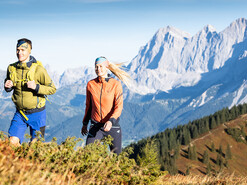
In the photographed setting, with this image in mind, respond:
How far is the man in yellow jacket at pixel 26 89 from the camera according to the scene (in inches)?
355

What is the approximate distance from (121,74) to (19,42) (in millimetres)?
3339

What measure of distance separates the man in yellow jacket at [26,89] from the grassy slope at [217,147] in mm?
133702

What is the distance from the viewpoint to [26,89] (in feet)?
30.3

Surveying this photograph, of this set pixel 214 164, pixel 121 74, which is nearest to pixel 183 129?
pixel 214 164

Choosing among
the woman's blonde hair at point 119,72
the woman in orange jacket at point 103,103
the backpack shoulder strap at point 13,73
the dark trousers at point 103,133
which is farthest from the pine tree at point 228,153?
the backpack shoulder strap at point 13,73

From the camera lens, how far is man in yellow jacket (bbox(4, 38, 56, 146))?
355 inches

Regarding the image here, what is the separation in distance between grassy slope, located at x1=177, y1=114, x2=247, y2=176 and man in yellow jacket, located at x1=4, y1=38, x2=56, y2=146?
439ft

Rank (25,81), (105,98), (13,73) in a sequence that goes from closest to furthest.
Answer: (25,81) < (13,73) < (105,98)

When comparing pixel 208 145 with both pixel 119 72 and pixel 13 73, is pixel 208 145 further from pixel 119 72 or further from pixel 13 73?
pixel 13 73

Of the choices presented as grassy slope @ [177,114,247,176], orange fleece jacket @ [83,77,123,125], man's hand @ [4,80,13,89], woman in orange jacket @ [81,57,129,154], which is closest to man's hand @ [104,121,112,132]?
woman in orange jacket @ [81,57,129,154]

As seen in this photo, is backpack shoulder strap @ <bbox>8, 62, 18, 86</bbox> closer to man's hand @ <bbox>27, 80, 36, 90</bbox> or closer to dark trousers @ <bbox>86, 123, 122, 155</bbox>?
man's hand @ <bbox>27, 80, 36, 90</bbox>

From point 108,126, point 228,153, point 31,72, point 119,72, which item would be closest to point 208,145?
point 228,153

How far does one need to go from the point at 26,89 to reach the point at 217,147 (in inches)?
6536

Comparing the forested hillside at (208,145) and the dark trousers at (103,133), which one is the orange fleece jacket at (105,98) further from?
the forested hillside at (208,145)
